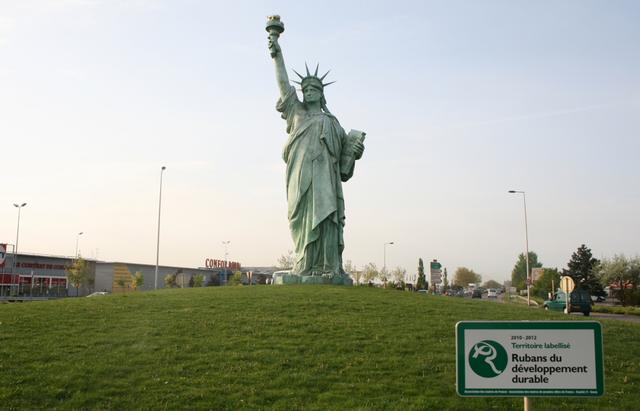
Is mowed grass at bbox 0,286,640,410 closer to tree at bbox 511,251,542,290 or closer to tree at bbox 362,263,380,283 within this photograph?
tree at bbox 362,263,380,283

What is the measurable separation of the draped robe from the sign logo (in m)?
20.3

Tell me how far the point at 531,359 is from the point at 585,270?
69005 millimetres

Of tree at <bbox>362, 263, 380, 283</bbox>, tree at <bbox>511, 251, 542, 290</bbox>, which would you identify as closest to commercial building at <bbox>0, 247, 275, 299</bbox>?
tree at <bbox>362, 263, 380, 283</bbox>

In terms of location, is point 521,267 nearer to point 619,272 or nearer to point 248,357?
point 619,272

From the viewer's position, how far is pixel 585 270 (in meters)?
70.1

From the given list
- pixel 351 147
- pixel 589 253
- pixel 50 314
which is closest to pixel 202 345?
pixel 50 314

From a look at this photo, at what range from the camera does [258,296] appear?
69.7ft

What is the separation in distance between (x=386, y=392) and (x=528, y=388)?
16.2ft

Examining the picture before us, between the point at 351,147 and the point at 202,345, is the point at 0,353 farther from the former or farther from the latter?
the point at 351,147

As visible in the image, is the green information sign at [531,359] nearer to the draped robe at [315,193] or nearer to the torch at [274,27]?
the draped robe at [315,193]

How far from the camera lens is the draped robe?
2744 cm

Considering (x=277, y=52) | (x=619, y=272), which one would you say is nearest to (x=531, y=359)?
(x=277, y=52)

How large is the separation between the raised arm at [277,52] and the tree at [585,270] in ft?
166

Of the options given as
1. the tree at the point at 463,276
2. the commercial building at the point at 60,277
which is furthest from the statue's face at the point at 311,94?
the tree at the point at 463,276
